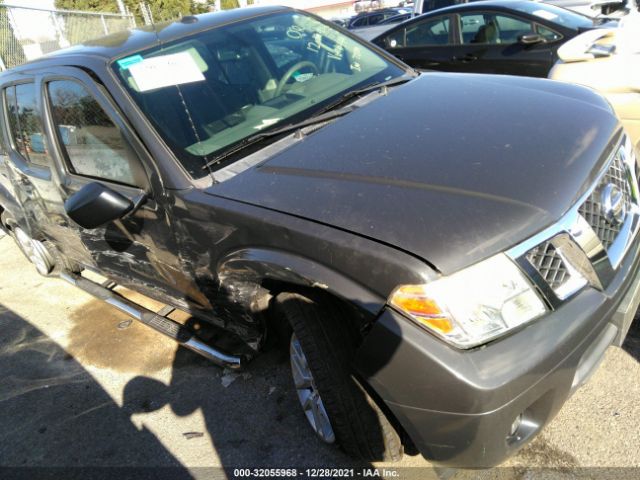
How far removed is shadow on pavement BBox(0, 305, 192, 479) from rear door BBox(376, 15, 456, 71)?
5.28 m

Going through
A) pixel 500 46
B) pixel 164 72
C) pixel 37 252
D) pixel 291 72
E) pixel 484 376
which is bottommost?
pixel 37 252

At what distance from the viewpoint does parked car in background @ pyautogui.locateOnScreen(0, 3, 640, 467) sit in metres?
1.57

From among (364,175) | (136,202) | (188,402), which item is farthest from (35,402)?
(364,175)

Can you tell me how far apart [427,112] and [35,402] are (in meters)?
2.87

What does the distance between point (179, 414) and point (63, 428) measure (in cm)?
68

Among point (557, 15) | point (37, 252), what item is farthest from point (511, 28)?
point (37, 252)

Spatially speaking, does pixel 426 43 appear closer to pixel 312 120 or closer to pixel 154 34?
pixel 154 34

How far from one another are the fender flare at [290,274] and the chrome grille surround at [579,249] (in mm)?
494

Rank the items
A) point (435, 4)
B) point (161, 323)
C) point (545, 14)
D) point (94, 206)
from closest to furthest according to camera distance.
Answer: point (94, 206)
point (161, 323)
point (545, 14)
point (435, 4)

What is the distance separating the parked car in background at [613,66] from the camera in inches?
134

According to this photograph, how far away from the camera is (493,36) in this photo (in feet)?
19.3

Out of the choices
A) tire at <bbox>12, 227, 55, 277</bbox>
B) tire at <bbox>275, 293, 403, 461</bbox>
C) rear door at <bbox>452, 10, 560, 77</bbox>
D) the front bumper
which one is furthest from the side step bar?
rear door at <bbox>452, 10, 560, 77</bbox>

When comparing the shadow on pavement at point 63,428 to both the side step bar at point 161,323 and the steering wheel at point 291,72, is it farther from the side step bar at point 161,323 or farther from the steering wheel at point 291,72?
the steering wheel at point 291,72

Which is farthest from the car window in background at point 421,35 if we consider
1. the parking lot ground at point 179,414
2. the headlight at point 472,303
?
the headlight at point 472,303
